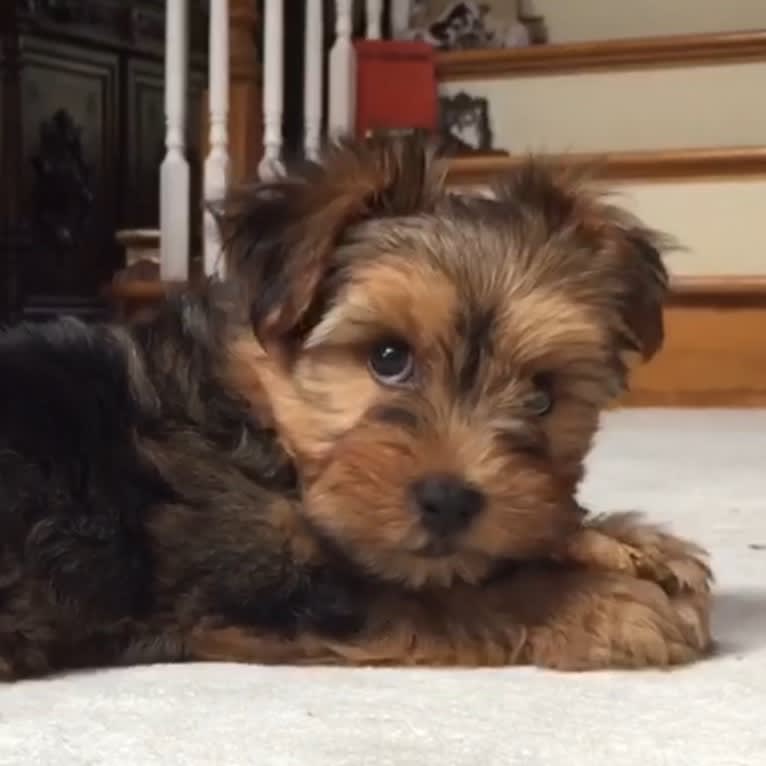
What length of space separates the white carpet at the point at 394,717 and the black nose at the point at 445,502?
0.45ft

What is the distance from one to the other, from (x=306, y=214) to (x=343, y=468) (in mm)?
277

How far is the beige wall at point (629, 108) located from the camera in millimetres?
4086

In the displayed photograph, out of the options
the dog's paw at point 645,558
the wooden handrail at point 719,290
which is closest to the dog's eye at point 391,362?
A: the dog's paw at point 645,558

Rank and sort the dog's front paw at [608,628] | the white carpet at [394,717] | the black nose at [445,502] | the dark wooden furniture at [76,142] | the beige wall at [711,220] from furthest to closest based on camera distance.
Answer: the dark wooden furniture at [76,142]
the beige wall at [711,220]
the dog's front paw at [608,628]
the black nose at [445,502]
the white carpet at [394,717]

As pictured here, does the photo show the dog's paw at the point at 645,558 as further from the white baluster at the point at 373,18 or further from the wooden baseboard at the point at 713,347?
the white baluster at the point at 373,18

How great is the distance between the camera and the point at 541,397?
1.48m

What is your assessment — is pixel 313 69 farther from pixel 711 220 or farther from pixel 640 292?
pixel 640 292

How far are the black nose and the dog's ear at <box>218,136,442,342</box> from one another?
9.6 inches

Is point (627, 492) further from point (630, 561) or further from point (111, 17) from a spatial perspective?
point (111, 17)

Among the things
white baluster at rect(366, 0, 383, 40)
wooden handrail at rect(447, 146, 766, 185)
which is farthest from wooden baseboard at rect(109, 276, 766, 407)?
white baluster at rect(366, 0, 383, 40)

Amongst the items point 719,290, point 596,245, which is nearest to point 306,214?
point 596,245

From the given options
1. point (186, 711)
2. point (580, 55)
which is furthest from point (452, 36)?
point (186, 711)

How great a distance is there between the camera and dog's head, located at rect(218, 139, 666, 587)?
1.34 meters

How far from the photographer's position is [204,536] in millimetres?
1412
